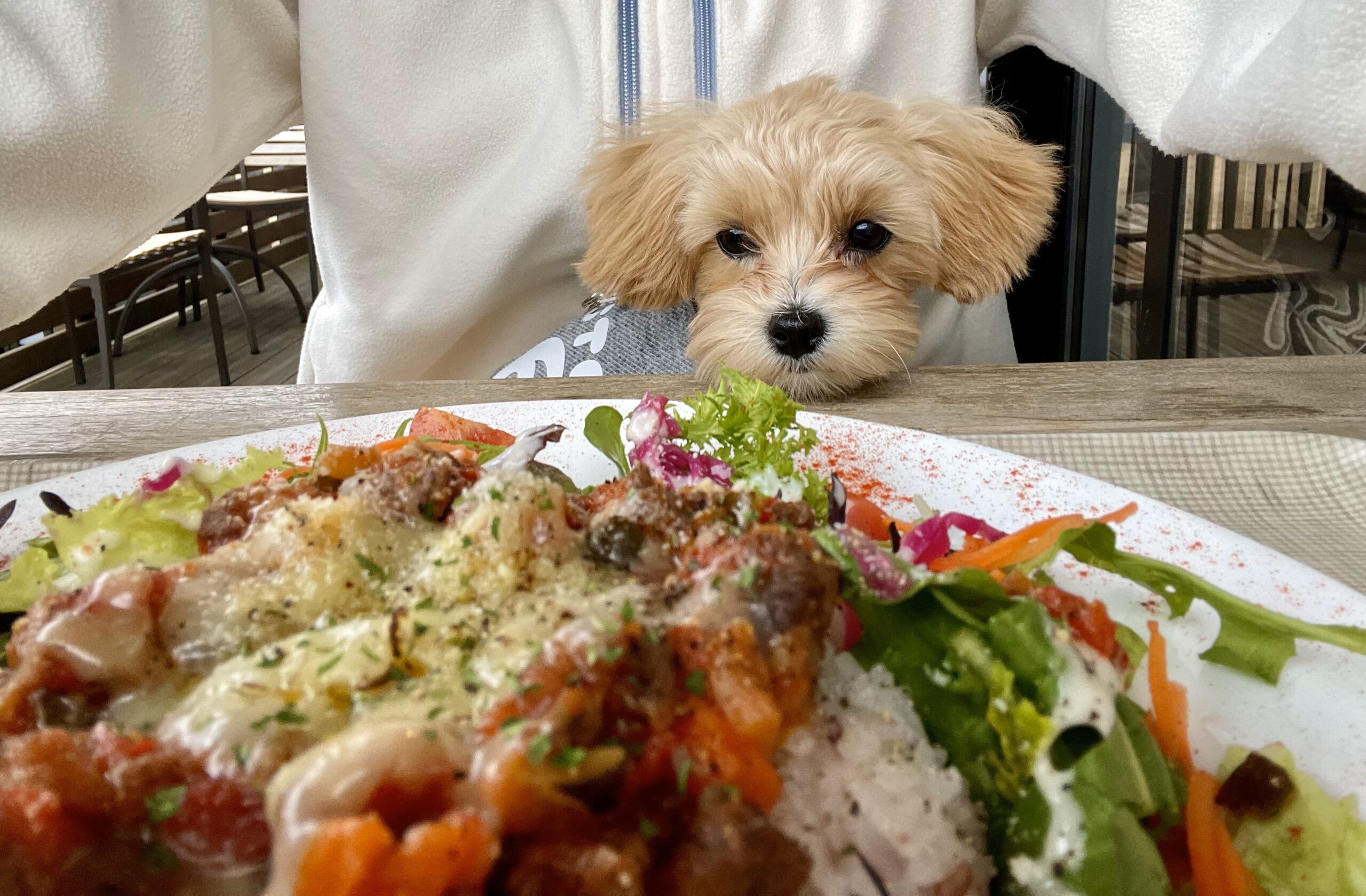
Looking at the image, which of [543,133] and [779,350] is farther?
[543,133]

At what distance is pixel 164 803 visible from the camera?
1.40ft

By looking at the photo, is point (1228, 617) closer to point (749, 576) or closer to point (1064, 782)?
point (1064, 782)

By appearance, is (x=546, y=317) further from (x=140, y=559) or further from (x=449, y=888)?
(x=449, y=888)

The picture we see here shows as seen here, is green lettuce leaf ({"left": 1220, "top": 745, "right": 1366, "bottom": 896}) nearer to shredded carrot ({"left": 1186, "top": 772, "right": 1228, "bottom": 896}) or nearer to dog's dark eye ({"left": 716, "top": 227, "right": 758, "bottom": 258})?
shredded carrot ({"left": 1186, "top": 772, "right": 1228, "bottom": 896})

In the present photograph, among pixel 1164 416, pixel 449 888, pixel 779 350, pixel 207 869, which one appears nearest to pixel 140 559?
pixel 207 869

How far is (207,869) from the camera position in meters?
0.43

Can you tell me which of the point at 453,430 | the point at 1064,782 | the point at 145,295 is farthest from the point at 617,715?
the point at 145,295

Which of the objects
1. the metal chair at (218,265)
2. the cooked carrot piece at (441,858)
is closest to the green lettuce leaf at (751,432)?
the cooked carrot piece at (441,858)

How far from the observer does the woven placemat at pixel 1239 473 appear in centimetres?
97

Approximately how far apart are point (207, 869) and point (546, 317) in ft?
5.80

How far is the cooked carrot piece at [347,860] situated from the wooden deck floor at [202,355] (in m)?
5.26

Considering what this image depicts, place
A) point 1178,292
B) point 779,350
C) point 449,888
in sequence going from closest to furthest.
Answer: point 449,888 → point 779,350 → point 1178,292

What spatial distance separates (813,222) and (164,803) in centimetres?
136

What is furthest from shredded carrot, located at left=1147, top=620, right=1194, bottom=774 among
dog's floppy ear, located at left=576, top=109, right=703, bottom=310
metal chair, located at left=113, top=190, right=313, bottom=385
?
metal chair, located at left=113, top=190, right=313, bottom=385
